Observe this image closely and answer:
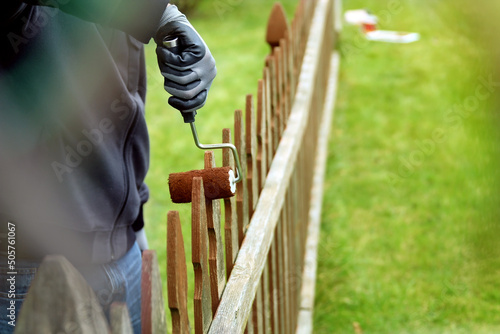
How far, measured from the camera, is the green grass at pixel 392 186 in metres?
0.62

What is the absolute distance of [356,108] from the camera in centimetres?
599

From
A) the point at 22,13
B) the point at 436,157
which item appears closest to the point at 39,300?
the point at 22,13

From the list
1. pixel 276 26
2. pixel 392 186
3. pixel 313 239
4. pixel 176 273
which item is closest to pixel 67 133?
pixel 176 273

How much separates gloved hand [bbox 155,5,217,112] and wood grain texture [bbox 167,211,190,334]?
0.39 meters

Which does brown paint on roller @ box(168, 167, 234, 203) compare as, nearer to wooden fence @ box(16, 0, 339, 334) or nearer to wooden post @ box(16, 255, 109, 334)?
wooden fence @ box(16, 0, 339, 334)

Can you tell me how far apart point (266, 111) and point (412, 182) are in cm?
263

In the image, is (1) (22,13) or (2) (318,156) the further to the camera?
(2) (318,156)

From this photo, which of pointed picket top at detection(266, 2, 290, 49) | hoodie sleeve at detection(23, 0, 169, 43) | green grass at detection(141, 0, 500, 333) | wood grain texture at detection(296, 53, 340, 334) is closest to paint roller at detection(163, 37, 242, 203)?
hoodie sleeve at detection(23, 0, 169, 43)

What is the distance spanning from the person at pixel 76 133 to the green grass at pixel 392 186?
811 mm

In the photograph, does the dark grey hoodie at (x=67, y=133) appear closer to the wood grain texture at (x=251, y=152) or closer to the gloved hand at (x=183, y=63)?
the gloved hand at (x=183, y=63)

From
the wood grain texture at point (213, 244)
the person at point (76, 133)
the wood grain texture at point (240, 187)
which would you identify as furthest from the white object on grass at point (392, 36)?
the wood grain texture at point (213, 244)

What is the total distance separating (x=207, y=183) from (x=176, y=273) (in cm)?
34

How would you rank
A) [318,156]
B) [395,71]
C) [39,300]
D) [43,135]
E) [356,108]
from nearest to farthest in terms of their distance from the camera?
[39,300] → [43,135] → [318,156] → [356,108] → [395,71]

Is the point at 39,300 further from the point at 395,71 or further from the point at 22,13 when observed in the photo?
the point at 395,71
